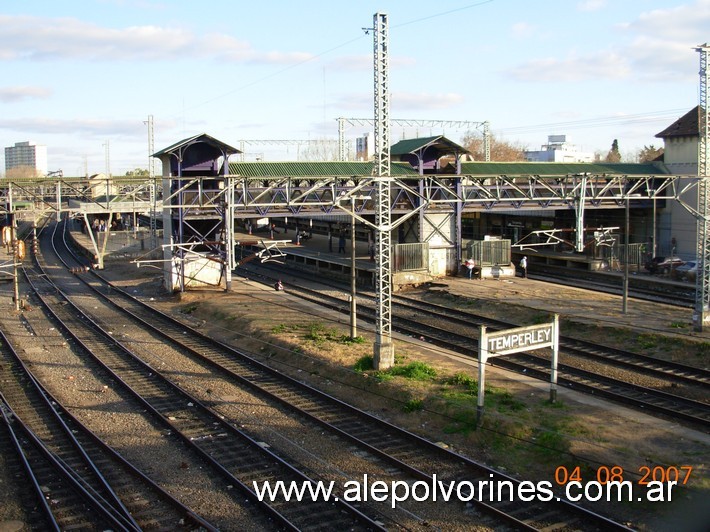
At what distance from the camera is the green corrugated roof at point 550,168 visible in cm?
3738

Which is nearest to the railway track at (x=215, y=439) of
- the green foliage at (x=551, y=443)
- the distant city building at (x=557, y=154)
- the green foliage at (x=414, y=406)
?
the green foliage at (x=414, y=406)

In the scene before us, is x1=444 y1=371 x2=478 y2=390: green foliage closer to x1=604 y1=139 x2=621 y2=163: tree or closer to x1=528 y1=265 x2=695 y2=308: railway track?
x1=528 y1=265 x2=695 y2=308: railway track

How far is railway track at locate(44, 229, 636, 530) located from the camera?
32.7 ft

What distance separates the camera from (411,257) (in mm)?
33031

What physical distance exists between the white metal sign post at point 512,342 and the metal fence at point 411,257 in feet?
58.9

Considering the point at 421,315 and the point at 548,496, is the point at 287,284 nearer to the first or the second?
the point at 421,315

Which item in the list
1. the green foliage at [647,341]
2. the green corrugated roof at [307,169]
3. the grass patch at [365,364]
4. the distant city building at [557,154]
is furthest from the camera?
the distant city building at [557,154]

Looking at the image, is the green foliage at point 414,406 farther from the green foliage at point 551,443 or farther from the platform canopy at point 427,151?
the platform canopy at point 427,151

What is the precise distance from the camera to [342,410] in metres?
15.1

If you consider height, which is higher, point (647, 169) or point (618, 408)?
point (647, 169)

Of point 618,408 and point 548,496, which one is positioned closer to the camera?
point 548,496

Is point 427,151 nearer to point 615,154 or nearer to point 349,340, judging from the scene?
point 349,340

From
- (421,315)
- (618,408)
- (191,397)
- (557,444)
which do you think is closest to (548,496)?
(557,444)

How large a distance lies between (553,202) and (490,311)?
1161 cm
